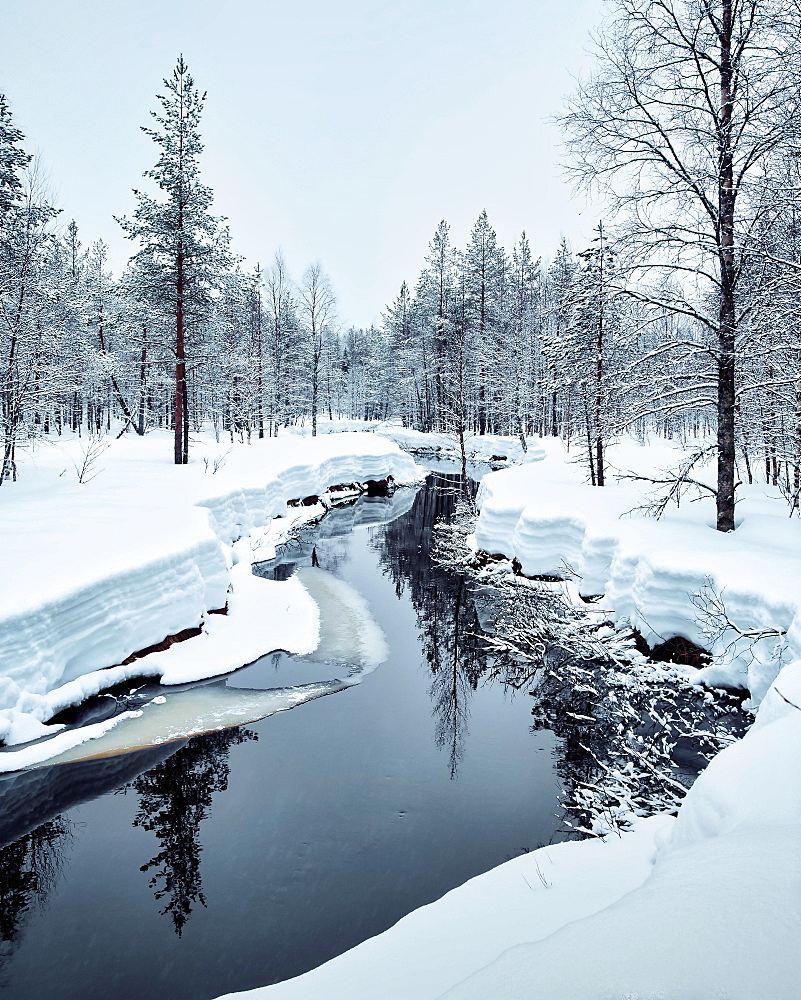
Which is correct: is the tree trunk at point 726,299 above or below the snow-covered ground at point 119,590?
above

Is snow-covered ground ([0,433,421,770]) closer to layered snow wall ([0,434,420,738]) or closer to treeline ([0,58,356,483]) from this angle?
layered snow wall ([0,434,420,738])

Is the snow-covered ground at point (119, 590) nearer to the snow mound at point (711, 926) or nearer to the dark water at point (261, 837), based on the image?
the dark water at point (261, 837)

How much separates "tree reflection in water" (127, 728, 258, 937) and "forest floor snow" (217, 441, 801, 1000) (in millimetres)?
1616

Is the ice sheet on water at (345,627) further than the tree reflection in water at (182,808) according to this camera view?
Yes

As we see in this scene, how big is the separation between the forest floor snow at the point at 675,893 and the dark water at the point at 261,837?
32.6 inches

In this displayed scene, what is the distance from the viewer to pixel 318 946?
4.59 m

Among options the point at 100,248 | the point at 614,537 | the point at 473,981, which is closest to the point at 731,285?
the point at 614,537

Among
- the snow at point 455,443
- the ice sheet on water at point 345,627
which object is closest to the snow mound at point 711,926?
the ice sheet on water at point 345,627

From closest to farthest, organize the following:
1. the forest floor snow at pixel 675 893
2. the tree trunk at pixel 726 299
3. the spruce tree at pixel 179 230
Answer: the forest floor snow at pixel 675 893
the tree trunk at pixel 726 299
the spruce tree at pixel 179 230

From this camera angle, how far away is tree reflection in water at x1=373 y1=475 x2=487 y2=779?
8445mm

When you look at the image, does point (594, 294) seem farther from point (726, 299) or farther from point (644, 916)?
point (644, 916)

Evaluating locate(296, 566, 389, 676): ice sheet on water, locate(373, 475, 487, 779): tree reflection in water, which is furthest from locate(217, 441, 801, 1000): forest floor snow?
locate(296, 566, 389, 676): ice sheet on water

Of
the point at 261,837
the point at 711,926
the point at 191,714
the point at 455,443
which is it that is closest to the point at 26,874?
the point at 261,837

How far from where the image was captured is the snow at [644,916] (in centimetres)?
184
